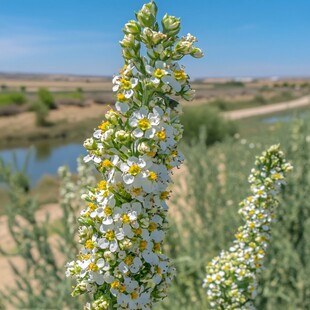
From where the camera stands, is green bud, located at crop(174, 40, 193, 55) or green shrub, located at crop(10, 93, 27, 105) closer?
green bud, located at crop(174, 40, 193, 55)

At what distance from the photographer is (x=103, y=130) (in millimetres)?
1408

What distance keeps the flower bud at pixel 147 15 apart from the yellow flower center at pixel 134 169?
18.5 inches

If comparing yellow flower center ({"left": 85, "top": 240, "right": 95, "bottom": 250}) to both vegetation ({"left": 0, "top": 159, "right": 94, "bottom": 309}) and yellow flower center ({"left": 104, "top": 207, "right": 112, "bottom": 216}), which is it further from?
vegetation ({"left": 0, "top": 159, "right": 94, "bottom": 309})

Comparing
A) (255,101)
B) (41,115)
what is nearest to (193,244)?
(41,115)

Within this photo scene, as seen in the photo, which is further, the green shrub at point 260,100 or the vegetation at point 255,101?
the green shrub at point 260,100

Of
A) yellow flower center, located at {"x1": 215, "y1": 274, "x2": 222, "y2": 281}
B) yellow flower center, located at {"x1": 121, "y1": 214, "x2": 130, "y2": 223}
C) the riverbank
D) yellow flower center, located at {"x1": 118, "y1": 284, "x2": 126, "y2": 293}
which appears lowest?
the riverbank

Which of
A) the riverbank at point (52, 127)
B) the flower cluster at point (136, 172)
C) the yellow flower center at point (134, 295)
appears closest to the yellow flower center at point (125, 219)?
the flower cluster at point (136, 172)

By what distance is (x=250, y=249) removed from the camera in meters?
2.00

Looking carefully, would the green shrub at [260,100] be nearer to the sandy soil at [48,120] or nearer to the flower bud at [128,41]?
the sandy soil at [48,120]

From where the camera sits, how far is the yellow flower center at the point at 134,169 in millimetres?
1288

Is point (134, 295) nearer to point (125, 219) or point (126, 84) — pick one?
point (125, 219)

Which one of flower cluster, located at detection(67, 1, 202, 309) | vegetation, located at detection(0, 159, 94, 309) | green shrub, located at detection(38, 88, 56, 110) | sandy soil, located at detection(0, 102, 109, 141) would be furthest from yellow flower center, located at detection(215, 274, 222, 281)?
green shrub, located at detection(38, 88, 56, 110)

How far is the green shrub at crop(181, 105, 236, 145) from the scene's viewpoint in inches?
828

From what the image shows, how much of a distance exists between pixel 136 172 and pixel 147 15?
1.70 ft
